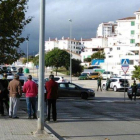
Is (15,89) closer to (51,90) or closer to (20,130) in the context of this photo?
(51,90)

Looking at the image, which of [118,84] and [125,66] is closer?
[125,66]

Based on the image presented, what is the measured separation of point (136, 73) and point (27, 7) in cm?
4317

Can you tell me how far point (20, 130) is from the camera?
44.0ft

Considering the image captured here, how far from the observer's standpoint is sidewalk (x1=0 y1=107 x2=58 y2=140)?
1202cm

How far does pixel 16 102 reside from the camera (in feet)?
55.3

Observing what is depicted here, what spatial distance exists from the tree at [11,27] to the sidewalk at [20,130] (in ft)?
13.9

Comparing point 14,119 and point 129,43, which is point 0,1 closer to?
point 14,119

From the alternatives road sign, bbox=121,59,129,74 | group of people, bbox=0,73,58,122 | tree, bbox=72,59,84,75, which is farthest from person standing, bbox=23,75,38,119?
tree, bbox=72,59,84,75

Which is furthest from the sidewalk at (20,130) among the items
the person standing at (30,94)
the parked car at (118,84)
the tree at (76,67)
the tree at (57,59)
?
the tree at (57,59)

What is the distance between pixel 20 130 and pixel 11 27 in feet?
23.8

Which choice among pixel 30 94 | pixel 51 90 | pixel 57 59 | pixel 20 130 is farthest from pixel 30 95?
pixel 57 59

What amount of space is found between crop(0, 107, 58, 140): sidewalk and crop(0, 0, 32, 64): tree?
166 inches

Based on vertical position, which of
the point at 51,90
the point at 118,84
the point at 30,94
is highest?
the point at 51,90

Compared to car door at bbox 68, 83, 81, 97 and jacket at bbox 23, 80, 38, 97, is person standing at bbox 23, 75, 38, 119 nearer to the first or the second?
jacket at bbox 23, 80, 38, 97
